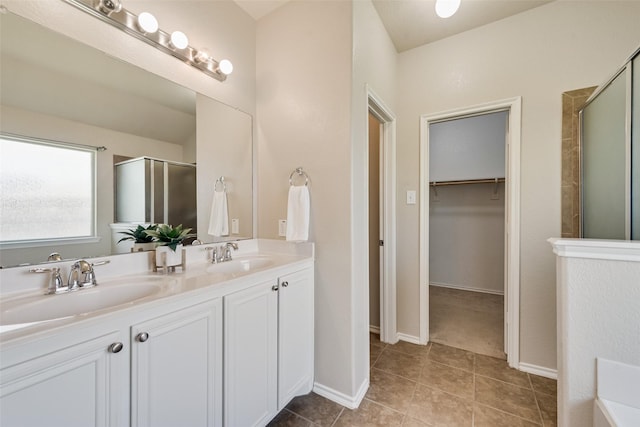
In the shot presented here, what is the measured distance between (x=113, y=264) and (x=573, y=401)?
2115 mm

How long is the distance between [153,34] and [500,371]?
3.12 meters

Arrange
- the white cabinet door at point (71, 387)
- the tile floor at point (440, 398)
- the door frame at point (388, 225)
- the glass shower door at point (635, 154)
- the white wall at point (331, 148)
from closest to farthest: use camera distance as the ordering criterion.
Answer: the white cabinet door at point (71, 387) → the glass shower door at point (635, 154) → the tile floor at point (440, 398) → the white wall at point (331, 148) → the door frame at point (388, 225)

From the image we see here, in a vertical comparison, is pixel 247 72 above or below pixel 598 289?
above

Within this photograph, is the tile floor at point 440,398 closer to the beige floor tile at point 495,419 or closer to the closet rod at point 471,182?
the beige floor tile at point 495,419

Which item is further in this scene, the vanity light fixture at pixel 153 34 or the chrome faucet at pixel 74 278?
the vanity light fixture at pixel 153 34

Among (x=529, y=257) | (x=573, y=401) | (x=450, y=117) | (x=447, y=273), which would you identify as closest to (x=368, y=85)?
(x=450, y=117)

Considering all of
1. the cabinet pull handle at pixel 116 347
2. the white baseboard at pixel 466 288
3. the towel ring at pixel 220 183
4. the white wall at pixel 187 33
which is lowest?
the white baseboard at pixel 466 288

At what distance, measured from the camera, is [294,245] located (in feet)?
5.56

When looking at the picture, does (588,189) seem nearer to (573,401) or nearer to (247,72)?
(573,401)

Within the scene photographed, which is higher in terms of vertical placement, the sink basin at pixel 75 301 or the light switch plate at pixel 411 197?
the light switch plate at pixel 411 197

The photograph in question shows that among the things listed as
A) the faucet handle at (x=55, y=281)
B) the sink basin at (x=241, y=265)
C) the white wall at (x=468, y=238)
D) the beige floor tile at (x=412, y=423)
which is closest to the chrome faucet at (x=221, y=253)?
the sink basin at (x=241, y=265)

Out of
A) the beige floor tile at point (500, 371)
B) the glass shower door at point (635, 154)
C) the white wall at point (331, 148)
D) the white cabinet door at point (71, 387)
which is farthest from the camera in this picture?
the beige floor tile at point (500, 371)

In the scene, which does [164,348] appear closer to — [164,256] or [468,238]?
[164,256]

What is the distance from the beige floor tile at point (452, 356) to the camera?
1.93m
